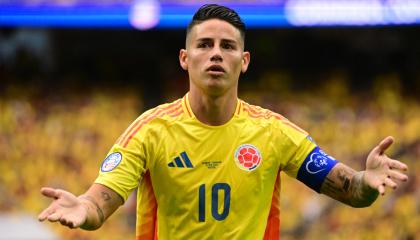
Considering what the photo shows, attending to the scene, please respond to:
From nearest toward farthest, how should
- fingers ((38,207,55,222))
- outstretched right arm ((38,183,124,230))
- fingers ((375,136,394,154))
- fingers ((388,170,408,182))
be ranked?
1. fingers ((38,207,55,222))
2. outstretched right arm ((38,183,124,230))
3. fingers ((388,170,408,182))
4. fingers ((375,136,394,154))

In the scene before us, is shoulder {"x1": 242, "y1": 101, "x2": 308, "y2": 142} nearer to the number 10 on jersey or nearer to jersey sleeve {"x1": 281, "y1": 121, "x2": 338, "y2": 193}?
jersey sleeve {"x1": 281, "y1": 121, "x2": 338, "y2": 193}

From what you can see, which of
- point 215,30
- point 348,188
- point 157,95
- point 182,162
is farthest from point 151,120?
point 157,95

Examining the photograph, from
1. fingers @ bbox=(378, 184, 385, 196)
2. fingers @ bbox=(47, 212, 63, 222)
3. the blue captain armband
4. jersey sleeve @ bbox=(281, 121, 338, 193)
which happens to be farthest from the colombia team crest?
fingers @ bbox=(47, 212, 63, 222)

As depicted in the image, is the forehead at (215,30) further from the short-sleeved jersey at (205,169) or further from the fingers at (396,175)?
the fingers at (396,175)

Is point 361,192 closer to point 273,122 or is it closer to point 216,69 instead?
point 273,122

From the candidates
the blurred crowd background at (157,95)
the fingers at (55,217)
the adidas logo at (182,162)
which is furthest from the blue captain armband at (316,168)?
the blurred crowd background at (157,95)

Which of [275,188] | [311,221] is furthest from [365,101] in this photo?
[275,188]

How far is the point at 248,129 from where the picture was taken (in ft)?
16.7

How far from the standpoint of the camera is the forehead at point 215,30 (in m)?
4.91

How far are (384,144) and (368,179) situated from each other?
212 millimetres

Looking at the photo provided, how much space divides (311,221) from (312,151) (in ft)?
32.1

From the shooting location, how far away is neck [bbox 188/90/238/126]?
5.02 meters

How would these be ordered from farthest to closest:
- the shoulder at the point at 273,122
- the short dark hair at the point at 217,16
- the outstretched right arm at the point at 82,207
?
the shoulder at the point at 273,122
the short dark hair at the point at 217,16
the outstretched right arm at the point at 82,207

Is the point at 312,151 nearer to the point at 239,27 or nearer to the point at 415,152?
the point at 239,27
